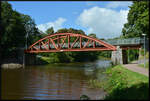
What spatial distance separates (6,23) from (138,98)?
8.95m

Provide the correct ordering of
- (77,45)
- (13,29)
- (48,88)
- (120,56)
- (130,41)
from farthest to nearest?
1. (77,45)
2. (120,56)
3. (130,41)
4. (48,88)
5. (13,29)

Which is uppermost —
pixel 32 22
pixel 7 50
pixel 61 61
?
pixel 32 22

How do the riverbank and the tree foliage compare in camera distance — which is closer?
the tree foliage

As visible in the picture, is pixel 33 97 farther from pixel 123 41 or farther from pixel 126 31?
pixel 126 31

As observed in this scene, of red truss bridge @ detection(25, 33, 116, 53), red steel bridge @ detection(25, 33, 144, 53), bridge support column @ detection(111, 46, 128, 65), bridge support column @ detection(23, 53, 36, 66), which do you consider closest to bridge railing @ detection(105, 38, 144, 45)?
red steel bridge @ detection(25, 33, 144, 53)

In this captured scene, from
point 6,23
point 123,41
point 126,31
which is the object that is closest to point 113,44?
point 123,41

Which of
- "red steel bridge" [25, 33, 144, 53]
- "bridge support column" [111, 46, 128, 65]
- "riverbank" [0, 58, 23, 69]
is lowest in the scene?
"riverbank" [0, 58, 23, 69]

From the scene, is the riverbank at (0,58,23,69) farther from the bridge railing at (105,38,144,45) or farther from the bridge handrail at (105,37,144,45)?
the bridge railing at (105,38,144,45)

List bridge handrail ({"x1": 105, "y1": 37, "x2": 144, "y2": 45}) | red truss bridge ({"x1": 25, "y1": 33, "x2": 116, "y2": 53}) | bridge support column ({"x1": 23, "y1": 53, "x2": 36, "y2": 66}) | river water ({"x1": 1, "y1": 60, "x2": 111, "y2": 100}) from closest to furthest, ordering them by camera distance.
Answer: river water ({"x1": 1, "y1": 60, "x2": 111, "y2": 100}) < bridge handrail ({"x1": 105, "y1": 37, "x2": 144, "y2": 45}) < red truss bridge ({"x1": 25, "y1": 33, "x2": 116, "y2": 53}) < bridge support column ({"x1": 23, "y1": 53, "x2": 36, "y2": 66})

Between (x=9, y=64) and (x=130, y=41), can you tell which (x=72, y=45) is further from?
(x=9, y=64)

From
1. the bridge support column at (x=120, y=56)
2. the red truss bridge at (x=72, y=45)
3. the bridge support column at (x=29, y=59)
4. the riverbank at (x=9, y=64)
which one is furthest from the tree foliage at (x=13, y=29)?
the bridge support column at (x=120, y=56)

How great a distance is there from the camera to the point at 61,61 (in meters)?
64.9

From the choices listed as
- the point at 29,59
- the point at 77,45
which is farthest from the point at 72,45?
the point at 29,59

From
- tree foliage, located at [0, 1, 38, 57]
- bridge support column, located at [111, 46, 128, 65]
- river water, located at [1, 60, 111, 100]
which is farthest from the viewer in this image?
bridge support column, located at [111, 46, 128, 65]
